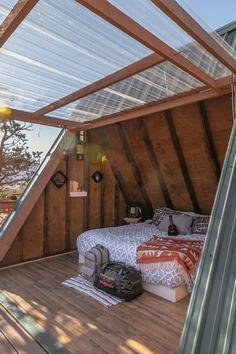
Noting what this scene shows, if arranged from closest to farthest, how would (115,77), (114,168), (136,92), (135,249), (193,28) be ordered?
(193,28) < (115,77) < (136,92) < (135,249) < (114,168)

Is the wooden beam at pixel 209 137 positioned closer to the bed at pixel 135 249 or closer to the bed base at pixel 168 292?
the bed at pixel 135 249

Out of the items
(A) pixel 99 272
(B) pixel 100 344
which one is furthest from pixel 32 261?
(B) pixel 100 344

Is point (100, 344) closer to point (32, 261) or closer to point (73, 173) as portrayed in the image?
point (32, 261)

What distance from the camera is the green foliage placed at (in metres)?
5.52

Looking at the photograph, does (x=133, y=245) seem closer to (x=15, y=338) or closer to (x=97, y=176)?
(x=15, y=338)

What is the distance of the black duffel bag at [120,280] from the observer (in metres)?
2.86

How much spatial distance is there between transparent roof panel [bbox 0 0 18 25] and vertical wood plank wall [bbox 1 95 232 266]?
2.47m

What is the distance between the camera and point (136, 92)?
2.99 meters

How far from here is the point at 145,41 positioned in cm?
179

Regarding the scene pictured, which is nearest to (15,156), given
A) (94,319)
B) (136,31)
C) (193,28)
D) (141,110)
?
(141,110)

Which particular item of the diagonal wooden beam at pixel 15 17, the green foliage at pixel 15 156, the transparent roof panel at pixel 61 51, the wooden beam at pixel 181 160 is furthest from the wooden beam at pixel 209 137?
the green foliage at pixel 15 156

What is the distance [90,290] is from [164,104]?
8.27ft

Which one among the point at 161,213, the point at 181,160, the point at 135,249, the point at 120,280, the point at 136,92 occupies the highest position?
the point at 136,92

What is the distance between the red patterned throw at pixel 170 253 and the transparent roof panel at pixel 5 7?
267 cm
